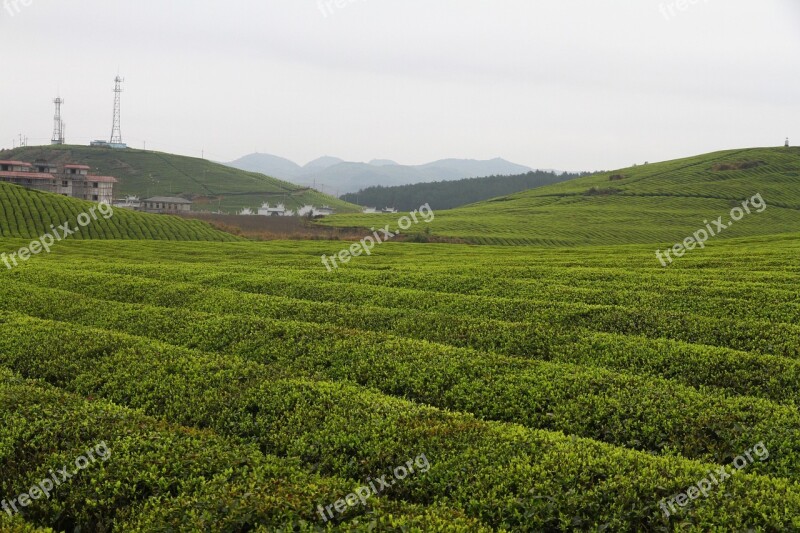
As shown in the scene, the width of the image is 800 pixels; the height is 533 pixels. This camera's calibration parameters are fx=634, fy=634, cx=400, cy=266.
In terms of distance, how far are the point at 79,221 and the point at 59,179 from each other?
221 feet

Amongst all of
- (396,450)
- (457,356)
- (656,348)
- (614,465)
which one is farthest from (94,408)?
(656,348)

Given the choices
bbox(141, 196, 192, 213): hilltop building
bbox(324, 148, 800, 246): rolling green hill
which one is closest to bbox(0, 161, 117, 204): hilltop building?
bbox(141, 196, 192, 213): hilltop building

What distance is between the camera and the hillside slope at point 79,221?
7731cm

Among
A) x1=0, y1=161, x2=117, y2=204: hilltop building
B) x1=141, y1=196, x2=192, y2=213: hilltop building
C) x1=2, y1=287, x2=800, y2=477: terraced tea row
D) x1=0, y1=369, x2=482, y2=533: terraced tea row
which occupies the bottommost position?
x1=0, y1=369, x2=482, y2=533: terraced tea row

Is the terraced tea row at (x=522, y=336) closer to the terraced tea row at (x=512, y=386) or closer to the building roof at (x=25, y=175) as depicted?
the terraced tea row at (x=512, y=386)

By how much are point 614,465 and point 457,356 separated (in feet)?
19.8

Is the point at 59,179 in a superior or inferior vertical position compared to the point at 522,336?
superior

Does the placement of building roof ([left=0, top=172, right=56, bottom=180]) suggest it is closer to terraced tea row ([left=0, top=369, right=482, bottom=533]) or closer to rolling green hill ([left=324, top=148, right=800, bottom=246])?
rolling green hill ([left=324, top=148, right=800, bottom=246])

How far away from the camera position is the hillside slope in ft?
254

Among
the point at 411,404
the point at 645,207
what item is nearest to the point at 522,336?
the point at 411,404

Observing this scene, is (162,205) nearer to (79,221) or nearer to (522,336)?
(79,221)

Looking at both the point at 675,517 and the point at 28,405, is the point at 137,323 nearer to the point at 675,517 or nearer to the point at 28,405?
the point at 28,405

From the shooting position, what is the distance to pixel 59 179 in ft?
457

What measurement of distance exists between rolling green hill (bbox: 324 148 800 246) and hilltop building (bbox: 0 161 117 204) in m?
59.7
